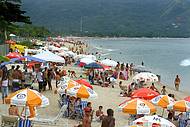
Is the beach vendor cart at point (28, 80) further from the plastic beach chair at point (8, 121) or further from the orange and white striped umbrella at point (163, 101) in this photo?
the plastic beach chair at point (8, 121)

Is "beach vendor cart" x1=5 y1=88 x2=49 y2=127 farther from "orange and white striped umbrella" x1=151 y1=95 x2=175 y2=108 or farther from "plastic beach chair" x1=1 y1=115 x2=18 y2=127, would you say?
"orange and white striped umbrella" x1=151 y1=95 x2=175 y2=108

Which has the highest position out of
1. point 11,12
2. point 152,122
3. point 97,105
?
point 11,12


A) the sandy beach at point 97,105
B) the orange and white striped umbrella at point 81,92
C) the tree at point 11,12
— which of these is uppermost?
the tree at point 11,12

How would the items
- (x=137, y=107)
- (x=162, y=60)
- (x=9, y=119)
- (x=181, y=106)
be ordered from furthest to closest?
(x=162, y=60) → (x=181, y=106) → (x=137, y=107) → (x=9, y=119)

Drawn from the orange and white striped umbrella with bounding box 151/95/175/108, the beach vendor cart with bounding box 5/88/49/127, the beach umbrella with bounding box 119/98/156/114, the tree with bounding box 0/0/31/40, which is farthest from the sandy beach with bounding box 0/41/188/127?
the tree with bounding box 0/0/31/40

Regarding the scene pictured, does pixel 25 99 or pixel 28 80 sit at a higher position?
pixel 25 99

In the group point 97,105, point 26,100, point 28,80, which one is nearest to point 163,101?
point 97,105

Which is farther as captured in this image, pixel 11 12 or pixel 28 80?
pixel 11 12

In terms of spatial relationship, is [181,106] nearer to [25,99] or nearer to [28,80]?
[25,99]

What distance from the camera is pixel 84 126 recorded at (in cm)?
1059

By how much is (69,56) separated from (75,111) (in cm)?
2799

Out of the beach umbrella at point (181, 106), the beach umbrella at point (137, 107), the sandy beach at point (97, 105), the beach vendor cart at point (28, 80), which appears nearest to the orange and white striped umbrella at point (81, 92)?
the sandy beach at point (97, 105)

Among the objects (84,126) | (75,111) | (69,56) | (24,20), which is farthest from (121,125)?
(69,56)

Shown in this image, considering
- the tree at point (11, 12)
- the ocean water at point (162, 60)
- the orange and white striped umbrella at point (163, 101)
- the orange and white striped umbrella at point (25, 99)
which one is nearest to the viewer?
the orange and white striped umbrella at point (25, 99)
